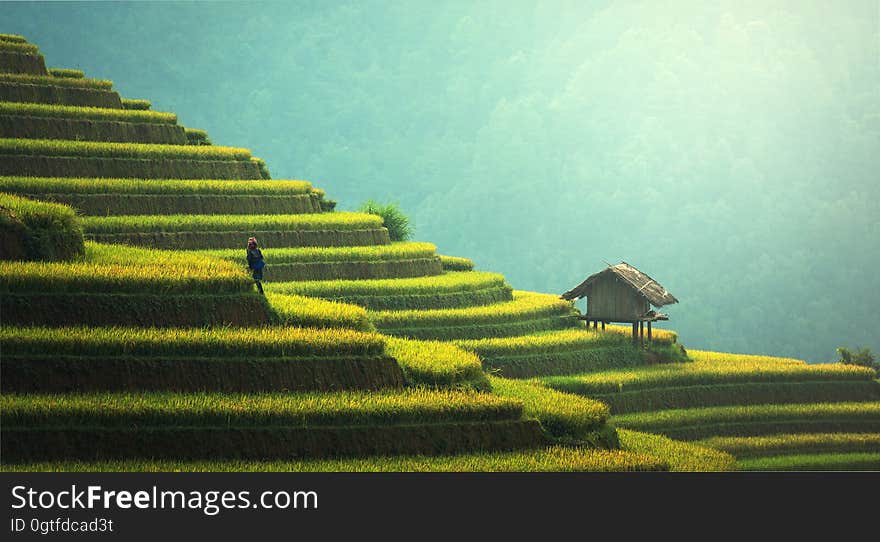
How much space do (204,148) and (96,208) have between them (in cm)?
495

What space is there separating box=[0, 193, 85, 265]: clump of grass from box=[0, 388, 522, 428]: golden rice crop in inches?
173

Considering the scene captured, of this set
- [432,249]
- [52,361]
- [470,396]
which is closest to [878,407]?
[432,249]

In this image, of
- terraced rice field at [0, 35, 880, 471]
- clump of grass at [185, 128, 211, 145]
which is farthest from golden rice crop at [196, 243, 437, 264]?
clump of grass at [185, 128, 211, 145]

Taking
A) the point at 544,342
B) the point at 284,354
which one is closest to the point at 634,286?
the point at 544,342

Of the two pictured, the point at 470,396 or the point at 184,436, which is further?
the point at 470,396

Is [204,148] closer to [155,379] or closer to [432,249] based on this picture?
[432,249]

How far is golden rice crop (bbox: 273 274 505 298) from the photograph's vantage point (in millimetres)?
34625

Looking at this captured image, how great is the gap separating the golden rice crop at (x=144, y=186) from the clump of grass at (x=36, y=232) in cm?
809

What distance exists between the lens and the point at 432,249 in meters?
40.3

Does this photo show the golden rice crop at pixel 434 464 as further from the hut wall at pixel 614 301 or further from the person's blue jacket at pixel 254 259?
the hut wall at pixel 614 301

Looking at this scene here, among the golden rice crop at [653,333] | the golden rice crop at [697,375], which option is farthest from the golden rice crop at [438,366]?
the golden rice crop at [653,333]

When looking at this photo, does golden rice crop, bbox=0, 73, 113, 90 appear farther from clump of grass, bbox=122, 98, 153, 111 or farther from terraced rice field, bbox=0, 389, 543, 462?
terraced rice field, bbox=0, 389, 543, 462

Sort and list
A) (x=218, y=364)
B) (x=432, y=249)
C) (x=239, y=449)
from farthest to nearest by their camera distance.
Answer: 1. (x=432, y=249)
2. (x=218, y=364)
3. (x=239, y=449)

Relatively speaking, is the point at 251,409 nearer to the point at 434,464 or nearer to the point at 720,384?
the point at 434,464
